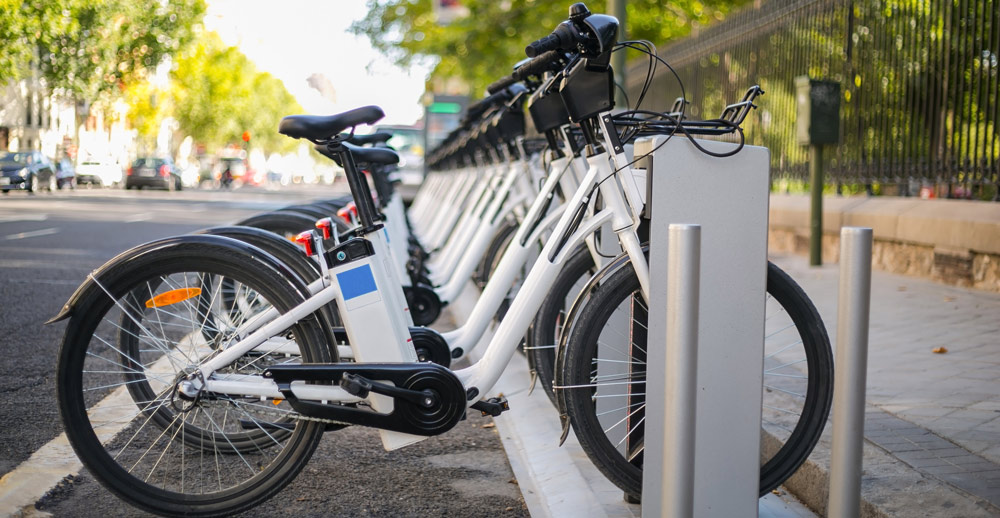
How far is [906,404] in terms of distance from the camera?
4062 millimetres

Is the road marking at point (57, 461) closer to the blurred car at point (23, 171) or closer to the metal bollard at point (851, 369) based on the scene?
the metal bollard at point (851, 369)

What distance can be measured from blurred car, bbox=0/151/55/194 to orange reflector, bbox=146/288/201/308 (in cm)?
3106

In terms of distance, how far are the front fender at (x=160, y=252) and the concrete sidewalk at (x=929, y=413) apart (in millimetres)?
1747

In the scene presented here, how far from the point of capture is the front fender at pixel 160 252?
2984 mm

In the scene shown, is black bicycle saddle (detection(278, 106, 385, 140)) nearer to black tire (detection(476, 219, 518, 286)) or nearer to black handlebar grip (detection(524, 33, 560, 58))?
black handlebar grip (detection(524, 33, 560, 58))

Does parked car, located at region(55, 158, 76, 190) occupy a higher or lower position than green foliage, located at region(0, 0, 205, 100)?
lower

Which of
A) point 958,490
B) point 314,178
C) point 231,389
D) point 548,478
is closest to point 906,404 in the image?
point 958,490

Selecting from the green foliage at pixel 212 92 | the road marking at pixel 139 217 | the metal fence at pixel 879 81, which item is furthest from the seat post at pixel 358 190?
the green foliage at pixel 212 92

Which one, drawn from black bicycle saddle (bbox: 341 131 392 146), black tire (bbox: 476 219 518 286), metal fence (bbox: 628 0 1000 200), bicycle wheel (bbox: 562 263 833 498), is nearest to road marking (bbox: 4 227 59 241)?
black bicycle saddle (bbox: 341 131 392 146)

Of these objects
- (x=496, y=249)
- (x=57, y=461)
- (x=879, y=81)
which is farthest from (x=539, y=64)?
(x=879, y=81)

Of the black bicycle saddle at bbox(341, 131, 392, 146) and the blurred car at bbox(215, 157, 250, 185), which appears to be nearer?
the black bicycle saddle at bbox(341, 131, 392, 146)

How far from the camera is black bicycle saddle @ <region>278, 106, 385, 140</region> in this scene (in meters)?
3.18

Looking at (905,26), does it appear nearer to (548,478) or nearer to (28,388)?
(548,478)

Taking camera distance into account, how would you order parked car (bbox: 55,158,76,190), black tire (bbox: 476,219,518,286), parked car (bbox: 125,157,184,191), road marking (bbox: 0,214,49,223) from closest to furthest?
black tire (bbox: 476,219,518,286)
road marking (bbox: 0,214,49,223)
parked car (bbox: 55,158,76,190)
parked car (bbox: 125,157,184,191)
